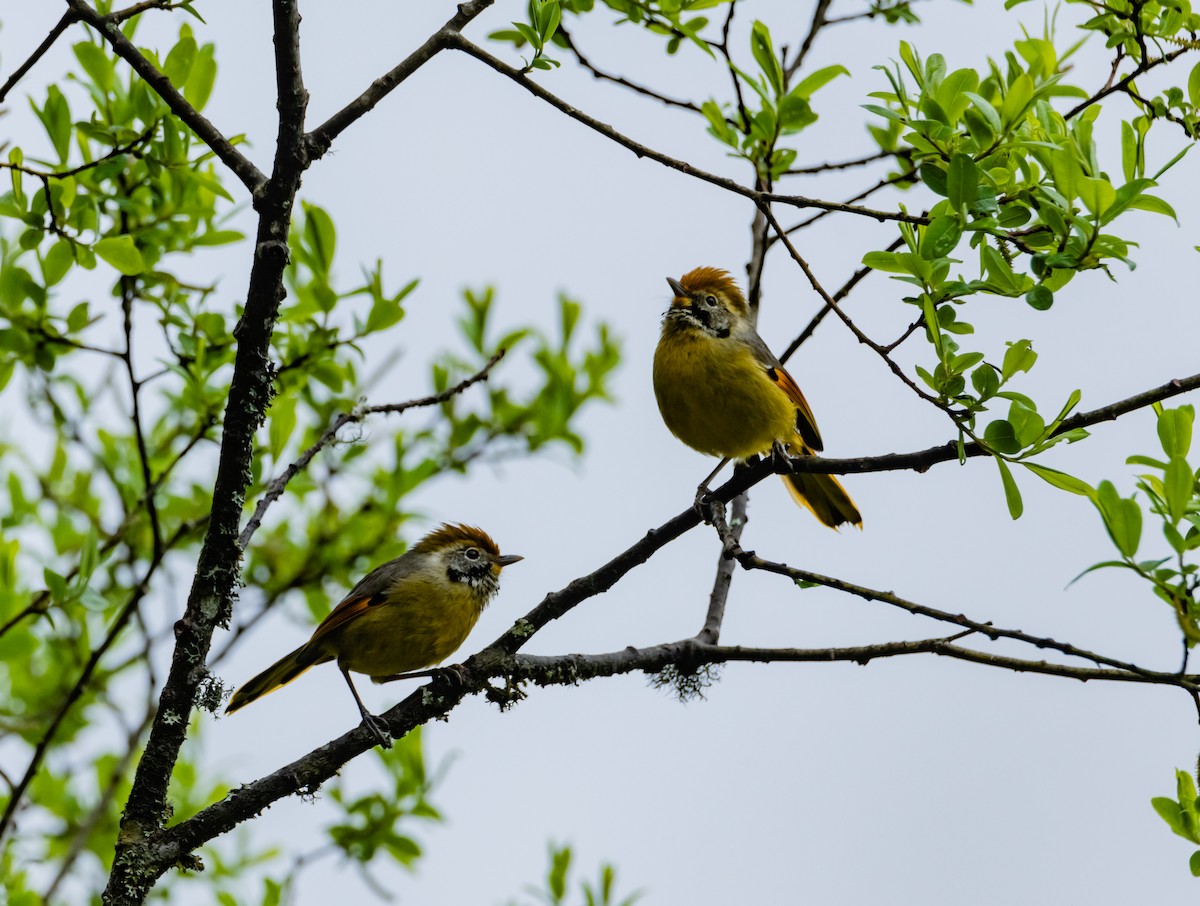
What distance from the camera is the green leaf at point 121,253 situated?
14.2 ft

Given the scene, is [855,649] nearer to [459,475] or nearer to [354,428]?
[354,428]

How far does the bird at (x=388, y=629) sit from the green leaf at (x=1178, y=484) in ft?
11.4

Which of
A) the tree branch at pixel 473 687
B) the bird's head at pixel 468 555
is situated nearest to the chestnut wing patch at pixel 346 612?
the bird's head at pixel 468 555

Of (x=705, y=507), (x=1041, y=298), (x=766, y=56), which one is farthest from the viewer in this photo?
(x=766, y=56)

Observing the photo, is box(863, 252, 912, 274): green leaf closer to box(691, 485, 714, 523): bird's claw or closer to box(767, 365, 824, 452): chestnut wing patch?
box(691, 485, 714, 523): bird's claw


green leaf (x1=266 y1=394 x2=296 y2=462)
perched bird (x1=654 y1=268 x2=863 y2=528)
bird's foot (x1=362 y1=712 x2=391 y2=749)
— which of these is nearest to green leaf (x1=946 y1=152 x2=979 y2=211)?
bird's foot (x1=362 y1=712 x2=391 y2=749)

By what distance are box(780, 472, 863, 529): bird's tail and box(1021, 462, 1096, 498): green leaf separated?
10.5ft

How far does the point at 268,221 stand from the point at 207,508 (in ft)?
10.0

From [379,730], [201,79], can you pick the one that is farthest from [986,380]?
[201,79]

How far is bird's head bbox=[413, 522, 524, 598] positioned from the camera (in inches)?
247

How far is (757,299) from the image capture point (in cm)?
535

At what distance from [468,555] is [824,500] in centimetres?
179

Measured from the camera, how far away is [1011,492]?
3105 millimetres

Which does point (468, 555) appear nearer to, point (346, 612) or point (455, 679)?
point (346, 612)
